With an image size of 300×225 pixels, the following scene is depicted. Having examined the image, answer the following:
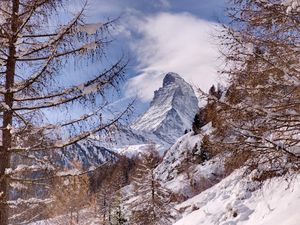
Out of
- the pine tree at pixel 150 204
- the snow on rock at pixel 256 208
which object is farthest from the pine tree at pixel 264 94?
the pine tree at pixel 150 204

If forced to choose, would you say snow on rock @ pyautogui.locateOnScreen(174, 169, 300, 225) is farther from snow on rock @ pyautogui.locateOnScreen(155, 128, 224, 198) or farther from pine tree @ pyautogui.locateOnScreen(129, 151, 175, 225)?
snow on rock @ pyautogui.locateOnScreen(155, 128, 224, 198)

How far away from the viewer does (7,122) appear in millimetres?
7387

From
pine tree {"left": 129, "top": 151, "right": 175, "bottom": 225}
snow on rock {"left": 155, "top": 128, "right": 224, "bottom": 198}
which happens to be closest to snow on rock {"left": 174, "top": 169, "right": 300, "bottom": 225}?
pine tree {"left": 129, "top": 151, "right": 175, "bottom": 225}

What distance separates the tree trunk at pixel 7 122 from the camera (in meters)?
7.11

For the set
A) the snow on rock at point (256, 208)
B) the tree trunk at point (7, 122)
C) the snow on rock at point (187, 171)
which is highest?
the snow on rock at point (187, 171)

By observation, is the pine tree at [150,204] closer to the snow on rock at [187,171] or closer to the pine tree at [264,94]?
the snow on rock at [187,171]

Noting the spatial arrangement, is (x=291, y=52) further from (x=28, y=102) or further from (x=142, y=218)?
(x=142, y=218)

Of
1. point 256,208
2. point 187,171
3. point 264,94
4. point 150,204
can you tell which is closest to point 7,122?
point 264,94

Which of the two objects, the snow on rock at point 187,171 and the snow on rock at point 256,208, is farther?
the snow on rock at point 187,171

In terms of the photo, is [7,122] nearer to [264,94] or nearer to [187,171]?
[264,94]

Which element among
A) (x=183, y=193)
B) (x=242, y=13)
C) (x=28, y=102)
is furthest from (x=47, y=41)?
(x=183, y=193)

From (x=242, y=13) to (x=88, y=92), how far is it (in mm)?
3299

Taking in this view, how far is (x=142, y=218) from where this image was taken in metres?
25.9

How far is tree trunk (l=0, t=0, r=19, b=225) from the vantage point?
280 inches
